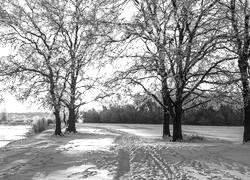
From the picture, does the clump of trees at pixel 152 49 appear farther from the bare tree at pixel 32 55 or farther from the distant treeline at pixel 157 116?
the distant treeline at pixel 157 116

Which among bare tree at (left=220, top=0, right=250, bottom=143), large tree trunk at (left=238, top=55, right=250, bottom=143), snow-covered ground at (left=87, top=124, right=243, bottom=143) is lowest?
snow-covered ground at (left=87, top=124, right=243, bottom=143)

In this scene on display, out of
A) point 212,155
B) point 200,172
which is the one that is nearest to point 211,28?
point 212,155

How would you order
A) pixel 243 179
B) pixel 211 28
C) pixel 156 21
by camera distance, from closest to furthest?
pixel 243 179 → pixel 156 21 → pixel 211 28

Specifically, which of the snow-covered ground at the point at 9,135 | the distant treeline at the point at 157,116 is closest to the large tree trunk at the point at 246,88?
the snow-covered ground at the point at 9,135

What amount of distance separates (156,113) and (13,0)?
208 ft

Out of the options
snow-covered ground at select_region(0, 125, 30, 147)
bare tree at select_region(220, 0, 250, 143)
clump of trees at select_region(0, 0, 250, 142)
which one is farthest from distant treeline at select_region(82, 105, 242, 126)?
bare tree at select_region(220, 0, 250, 143)

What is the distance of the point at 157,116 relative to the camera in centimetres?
8950

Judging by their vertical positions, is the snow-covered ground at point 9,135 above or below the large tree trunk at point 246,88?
below

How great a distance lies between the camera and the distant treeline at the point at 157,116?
75.4 meters

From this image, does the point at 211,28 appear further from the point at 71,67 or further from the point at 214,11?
the point at 71,67

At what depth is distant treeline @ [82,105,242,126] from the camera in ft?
247

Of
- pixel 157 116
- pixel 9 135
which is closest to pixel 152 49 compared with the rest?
pixel 9 135

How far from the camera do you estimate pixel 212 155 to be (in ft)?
44.3

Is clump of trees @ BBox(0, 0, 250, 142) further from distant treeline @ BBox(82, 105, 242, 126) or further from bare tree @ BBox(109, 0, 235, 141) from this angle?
distant treeline @ BBox(82, 105, 242, 126)
